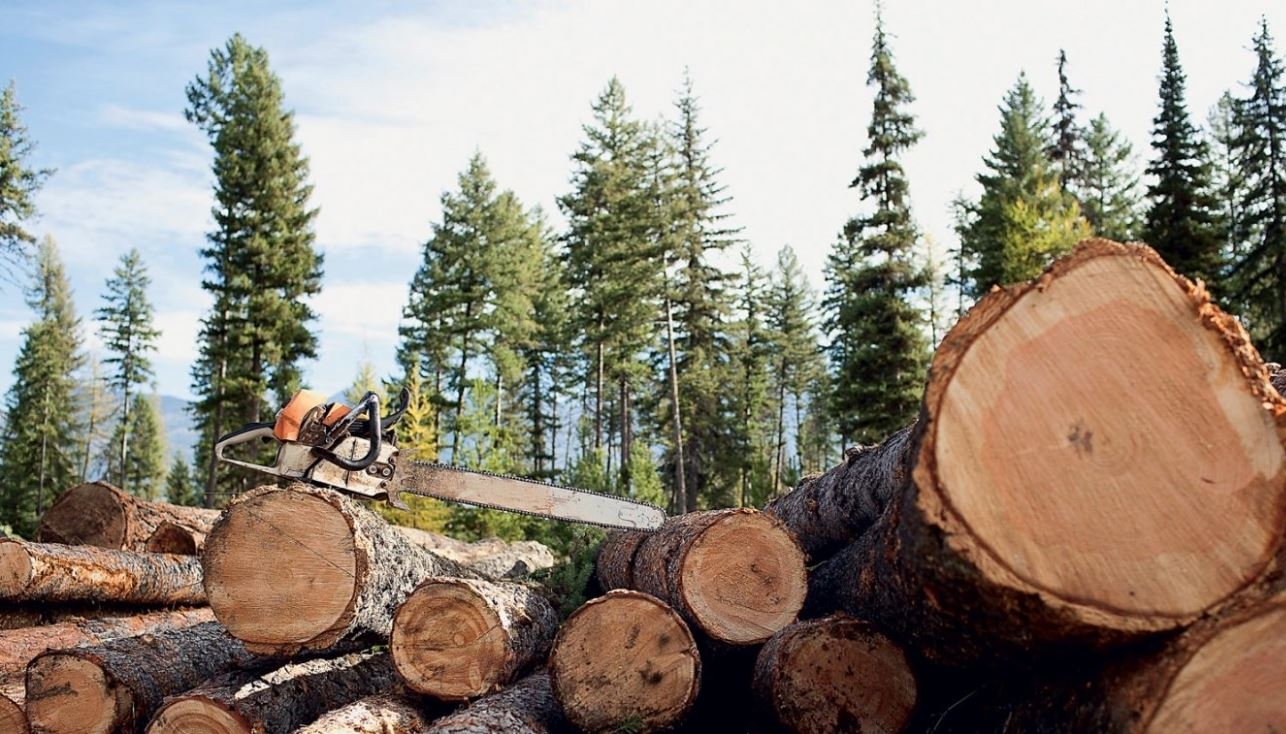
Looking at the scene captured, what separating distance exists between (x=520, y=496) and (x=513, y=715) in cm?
118

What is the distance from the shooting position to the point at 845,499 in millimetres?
4211

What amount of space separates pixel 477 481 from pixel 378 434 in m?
0.59

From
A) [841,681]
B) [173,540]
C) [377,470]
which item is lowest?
[841,681]

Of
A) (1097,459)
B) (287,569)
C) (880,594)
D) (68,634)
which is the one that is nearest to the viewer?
(1097,459)

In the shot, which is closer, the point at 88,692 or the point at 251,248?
the point at 88,692

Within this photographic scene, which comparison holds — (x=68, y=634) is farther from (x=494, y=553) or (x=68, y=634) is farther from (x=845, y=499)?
(x=845, y=499)

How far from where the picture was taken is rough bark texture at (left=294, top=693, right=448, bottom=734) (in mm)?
3102

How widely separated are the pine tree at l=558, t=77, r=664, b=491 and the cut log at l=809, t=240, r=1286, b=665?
20.6m

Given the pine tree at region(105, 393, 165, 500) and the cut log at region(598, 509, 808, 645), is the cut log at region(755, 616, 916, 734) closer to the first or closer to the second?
the cut log at region(598, 509, 808, 645)

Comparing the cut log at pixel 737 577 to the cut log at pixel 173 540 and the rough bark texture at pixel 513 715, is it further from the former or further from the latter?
the cut log at pixel 173 540

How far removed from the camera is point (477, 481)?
4090mm

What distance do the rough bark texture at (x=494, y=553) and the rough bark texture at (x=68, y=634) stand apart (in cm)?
229

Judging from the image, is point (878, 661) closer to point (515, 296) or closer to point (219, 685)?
point (219, 685)

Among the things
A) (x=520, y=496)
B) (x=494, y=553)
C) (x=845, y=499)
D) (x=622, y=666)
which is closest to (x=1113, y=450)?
(x=622, y=666)
